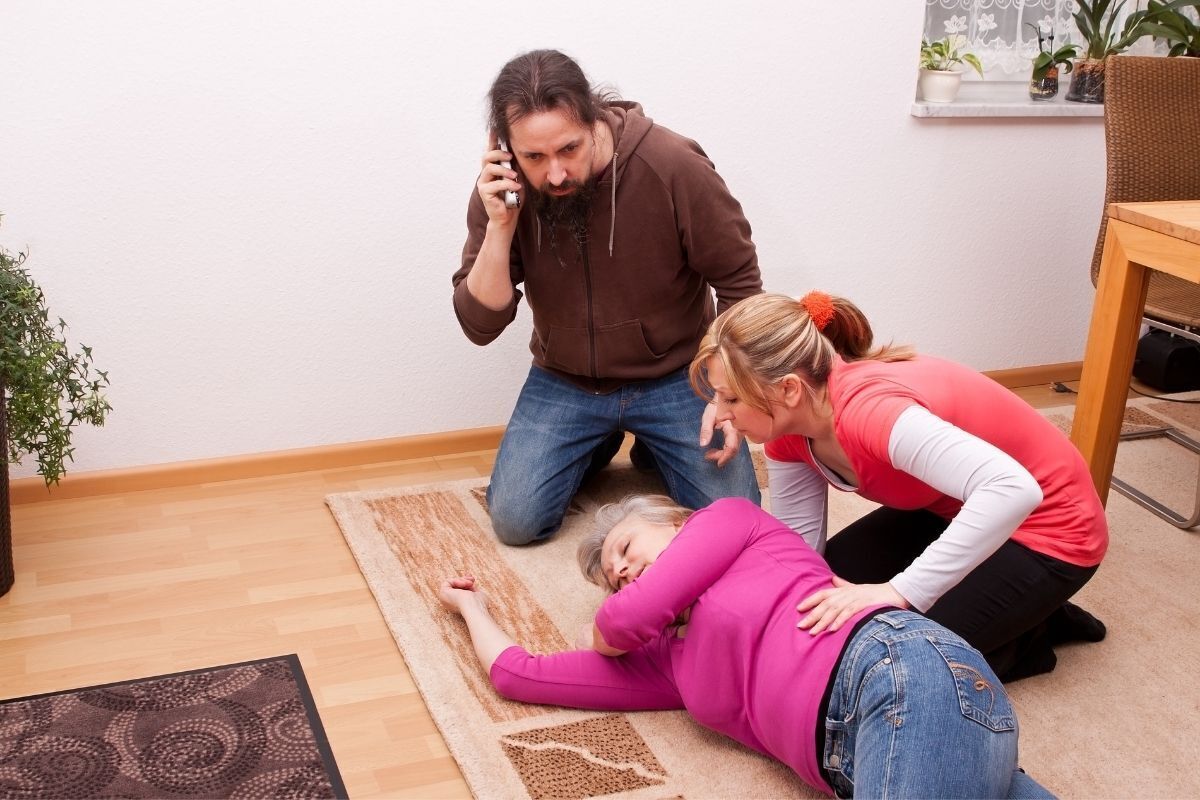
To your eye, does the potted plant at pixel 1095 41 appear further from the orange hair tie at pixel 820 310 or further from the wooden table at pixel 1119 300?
the orange hair tie at pixel 820 310

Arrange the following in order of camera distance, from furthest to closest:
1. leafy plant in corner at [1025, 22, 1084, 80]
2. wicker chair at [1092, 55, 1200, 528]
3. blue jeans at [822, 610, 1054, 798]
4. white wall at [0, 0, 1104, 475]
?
leafy plant in corner at [1025, 22, 1084, 80], wicker chair at [1092, 55, 1200, 528], white wall at [0, 0, 1104, 475], blue jeans at [822, 610, 1054, 798]

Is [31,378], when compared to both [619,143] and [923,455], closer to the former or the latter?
[619,143]

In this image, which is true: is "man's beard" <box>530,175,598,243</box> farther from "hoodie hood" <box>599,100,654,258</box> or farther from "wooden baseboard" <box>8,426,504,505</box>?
"wooden baseboard" <box>8,426,504,505</box>

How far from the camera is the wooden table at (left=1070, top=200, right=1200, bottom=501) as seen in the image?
2.16m

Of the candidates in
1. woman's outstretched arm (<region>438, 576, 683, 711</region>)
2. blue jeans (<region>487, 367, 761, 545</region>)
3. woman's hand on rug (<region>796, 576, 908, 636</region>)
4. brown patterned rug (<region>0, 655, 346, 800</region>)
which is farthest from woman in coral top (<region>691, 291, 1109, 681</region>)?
brown patterned rug (<region>0, 655, 346, 800</region>)

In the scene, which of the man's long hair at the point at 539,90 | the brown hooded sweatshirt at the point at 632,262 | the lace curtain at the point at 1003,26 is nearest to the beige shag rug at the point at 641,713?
the brown hooded sweatshirt at the point at 632,262

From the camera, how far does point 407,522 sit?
101 inches

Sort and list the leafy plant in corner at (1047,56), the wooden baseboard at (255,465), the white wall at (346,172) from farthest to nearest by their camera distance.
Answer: the leafy plant in corner at (1047,56) < the wooden baseboard at (255,465) < the white wall at (346,172)

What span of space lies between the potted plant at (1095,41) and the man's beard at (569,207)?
5.77ft

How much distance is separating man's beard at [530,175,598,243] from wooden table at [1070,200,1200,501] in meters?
1.00

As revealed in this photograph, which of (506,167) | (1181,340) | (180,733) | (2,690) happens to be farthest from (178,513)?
(1181,340)

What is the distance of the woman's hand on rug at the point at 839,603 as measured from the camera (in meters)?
1.58

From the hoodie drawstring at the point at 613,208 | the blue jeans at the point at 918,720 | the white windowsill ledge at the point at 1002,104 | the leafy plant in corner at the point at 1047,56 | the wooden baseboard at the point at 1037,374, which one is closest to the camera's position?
the blue jeans at the point at 918,720

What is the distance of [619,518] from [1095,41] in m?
2.29
